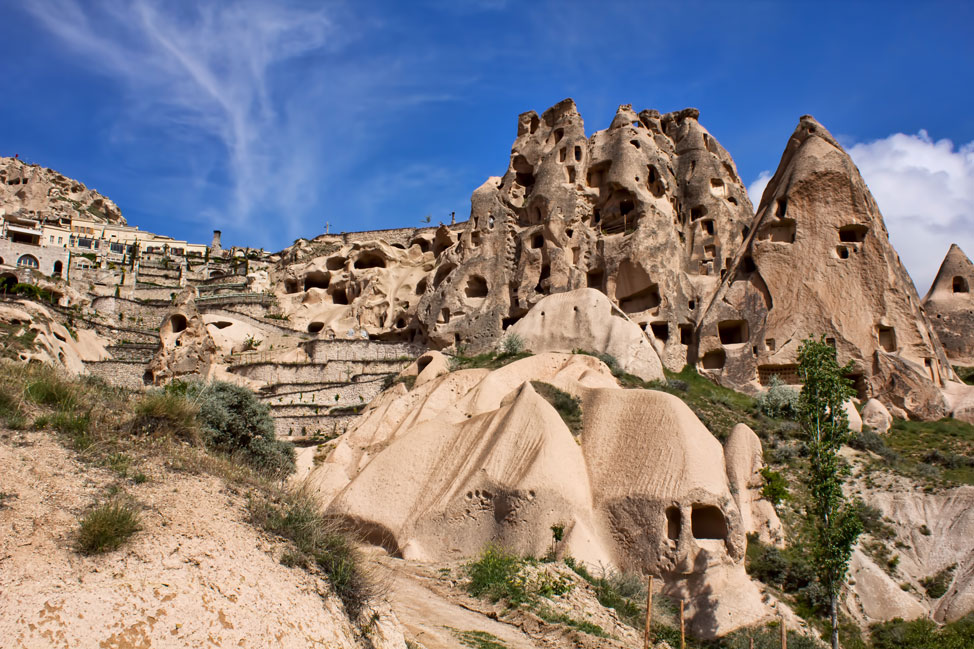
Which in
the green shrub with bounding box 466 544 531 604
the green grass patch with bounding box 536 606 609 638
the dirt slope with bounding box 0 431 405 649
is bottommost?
the green grass patch with bounding box 536 606 609 638

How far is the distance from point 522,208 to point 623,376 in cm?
1737

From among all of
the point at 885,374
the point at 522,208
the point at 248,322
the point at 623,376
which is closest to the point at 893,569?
the point at 623,376

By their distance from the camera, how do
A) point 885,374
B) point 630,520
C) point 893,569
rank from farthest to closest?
1. point 885,374
2. point 893,569
3. point 630,520

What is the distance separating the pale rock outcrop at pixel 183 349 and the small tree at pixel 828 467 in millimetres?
25539

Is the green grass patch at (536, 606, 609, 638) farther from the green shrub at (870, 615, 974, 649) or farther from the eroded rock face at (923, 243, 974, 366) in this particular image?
the eroded rock face at (923, 243, 974, 366)

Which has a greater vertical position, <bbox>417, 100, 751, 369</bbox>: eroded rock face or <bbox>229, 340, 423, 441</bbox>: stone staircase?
<bbox>417, 100, 751, 369</bbox>: eroded rock face

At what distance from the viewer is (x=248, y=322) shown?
152 ft

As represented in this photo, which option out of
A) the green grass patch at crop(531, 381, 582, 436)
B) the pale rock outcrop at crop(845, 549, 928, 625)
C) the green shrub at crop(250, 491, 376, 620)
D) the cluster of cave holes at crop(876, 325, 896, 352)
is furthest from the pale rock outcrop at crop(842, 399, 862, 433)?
the green shrub at crop(250, 491, 376, 620)

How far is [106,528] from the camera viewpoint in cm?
691

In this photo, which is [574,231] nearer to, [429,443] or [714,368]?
[714,368]

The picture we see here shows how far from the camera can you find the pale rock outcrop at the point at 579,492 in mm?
17844

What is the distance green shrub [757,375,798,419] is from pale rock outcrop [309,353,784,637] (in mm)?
9358

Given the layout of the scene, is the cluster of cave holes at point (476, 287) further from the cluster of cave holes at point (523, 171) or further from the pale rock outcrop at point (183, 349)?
the pale rock outcrop at point (183, 349)

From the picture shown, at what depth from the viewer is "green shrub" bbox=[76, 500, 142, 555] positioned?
6820 millimetres
